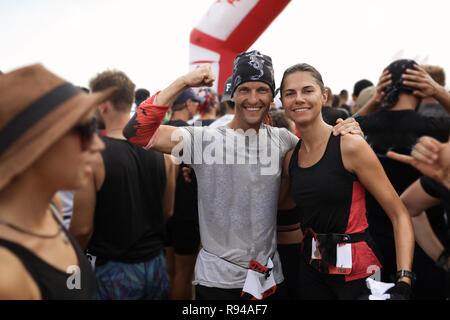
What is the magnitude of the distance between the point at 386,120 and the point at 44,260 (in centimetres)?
237

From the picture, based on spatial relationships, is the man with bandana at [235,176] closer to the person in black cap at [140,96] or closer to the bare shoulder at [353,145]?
the bare shoulder at [353,145]

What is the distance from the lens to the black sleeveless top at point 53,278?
101 centimetres

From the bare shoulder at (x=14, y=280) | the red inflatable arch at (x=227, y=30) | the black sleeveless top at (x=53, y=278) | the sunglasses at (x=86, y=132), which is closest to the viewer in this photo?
the bare shoulder at (x=14, y=280)

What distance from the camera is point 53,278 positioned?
3.60 feet

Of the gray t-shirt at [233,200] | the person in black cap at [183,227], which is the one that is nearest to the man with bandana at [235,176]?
the gray t-shirt at [233,200]

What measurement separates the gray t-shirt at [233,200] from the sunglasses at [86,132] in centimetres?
102

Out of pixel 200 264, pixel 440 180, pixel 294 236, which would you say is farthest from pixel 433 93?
pixel 200 264

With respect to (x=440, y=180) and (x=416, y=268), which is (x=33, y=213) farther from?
(x=416, y=268)

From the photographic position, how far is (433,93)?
2184mm

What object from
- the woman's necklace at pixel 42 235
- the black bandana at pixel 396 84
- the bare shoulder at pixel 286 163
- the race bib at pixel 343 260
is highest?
the black bandana at pixel 396 84

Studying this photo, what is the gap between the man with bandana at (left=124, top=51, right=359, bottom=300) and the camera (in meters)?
2.04

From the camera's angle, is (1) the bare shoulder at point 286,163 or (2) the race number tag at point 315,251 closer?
(2) the race number tag at point 315,251

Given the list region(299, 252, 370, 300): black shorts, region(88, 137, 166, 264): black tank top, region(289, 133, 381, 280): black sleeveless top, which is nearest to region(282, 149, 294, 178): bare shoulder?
region(289, 133, 381, 280): black sleeveless top

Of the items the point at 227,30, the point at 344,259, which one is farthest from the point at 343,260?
the point at 227,30
